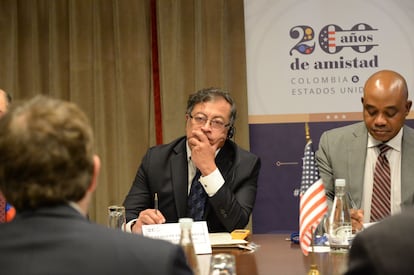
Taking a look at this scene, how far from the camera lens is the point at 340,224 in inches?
112

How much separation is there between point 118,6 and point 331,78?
1658mm

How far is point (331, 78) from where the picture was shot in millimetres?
4906

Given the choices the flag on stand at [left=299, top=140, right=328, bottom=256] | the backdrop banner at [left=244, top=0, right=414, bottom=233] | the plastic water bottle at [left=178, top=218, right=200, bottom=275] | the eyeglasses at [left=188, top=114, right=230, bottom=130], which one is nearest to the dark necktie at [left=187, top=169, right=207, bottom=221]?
the eyeglasses at [left=188, top=114, right=230, bottom=130]

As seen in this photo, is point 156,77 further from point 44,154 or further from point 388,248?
point 388,248

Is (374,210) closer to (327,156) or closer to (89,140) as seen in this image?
(327,156)

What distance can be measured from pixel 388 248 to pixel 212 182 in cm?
206

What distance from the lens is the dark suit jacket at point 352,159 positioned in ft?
11.4

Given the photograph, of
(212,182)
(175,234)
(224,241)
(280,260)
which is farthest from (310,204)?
(212,182)

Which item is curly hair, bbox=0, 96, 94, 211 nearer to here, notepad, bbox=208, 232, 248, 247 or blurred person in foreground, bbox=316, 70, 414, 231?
notepad, bbox=208, 232, 248, 247

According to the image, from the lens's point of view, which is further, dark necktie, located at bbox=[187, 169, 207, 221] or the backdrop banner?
the backdrop banner

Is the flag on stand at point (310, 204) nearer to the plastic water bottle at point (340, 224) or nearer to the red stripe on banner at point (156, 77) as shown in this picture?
the plastic water bottle at point (340, 224)

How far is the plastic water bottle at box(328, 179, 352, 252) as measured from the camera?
2777mm

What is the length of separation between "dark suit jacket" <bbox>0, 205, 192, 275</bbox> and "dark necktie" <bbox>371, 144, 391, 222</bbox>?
85.5 inches

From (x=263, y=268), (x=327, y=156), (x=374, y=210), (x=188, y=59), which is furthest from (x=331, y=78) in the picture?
(x=263, y=268)
